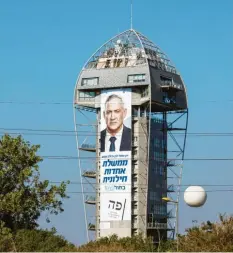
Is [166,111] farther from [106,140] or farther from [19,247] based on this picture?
[19,247]

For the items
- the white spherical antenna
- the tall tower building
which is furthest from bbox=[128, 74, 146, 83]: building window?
the white spherical antenna

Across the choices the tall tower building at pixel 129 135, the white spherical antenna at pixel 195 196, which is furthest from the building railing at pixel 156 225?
the white spherical antenna at pixel 195 196

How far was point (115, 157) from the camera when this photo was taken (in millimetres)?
120375

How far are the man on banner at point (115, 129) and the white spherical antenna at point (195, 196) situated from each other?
2593 inches

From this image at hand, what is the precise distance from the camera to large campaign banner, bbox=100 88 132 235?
119 metres

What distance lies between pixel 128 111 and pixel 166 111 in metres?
8.68

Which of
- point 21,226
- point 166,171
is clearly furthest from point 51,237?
point 166,171

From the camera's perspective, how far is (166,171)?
125 m

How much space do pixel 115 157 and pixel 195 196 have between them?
221 feet

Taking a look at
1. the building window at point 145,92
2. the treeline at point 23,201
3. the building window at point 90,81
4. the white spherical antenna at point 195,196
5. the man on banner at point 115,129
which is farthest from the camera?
the building window at point 90,81

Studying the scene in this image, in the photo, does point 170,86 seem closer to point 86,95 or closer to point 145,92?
point 145,92

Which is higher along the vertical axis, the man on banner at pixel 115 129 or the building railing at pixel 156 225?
the man on banner at pixel 115 129

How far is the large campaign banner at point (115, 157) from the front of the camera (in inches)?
4670

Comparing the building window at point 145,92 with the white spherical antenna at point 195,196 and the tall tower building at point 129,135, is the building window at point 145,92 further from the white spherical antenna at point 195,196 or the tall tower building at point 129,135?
the white spherical antenna at point 195,196
